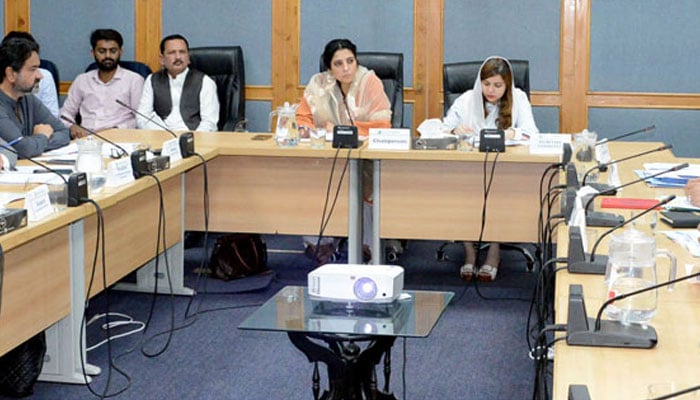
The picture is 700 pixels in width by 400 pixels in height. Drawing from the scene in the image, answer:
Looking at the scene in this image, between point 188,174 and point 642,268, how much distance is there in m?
3.05

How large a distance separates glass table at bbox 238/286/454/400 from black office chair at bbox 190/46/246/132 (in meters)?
3.83

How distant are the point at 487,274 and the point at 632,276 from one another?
289cm

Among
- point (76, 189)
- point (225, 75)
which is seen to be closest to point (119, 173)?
point (76, 189)

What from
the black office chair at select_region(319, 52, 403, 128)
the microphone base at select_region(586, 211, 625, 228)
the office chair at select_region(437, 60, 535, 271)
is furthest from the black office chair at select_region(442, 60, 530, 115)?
the microphone base at select_region(586, 211, 625, 228)

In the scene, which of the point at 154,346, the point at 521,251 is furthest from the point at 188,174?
the point at 521,251

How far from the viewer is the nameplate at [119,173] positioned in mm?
3906

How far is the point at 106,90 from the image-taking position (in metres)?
6.63

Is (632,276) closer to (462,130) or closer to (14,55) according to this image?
(462,130)

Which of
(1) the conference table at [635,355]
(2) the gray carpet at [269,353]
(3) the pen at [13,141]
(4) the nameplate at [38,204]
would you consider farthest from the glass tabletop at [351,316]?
(3) the pen at [13,141]

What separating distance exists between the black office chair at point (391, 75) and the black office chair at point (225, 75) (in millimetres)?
900

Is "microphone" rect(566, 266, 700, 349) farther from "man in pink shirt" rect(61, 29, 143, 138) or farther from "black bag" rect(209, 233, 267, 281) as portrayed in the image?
"man in pink shirt" rect(61, 29, 143, 138)

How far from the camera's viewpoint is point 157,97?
641 cm

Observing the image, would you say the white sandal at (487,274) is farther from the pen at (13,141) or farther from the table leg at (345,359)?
the table leg at (345,359)

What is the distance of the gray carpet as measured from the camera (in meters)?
3.76
